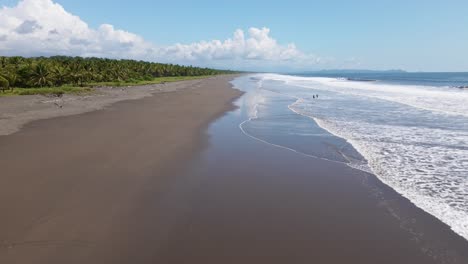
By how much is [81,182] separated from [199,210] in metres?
3.72

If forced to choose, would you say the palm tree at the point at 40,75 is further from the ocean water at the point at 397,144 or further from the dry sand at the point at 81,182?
the ocean water at the point at 397,144

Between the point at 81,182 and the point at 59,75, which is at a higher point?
the point at 59,75

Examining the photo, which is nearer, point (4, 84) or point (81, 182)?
point (81, 182)

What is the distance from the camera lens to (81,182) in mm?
9609

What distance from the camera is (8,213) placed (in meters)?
7.45

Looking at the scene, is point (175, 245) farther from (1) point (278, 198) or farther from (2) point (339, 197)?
(2) point (339, 197)

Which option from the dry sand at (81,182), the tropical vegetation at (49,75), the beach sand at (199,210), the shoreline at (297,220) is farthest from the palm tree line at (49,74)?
the shoreline at (297,220)

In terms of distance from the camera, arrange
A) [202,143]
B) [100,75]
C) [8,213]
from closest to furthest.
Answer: [8,213]
[202,143]
[100,75]

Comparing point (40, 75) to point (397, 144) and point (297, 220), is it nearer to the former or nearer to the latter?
point (397, 144)

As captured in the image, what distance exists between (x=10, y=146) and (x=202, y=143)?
24.0 ft

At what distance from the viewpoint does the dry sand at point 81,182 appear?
20.4 feet

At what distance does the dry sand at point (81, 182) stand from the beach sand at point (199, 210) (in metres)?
0.03

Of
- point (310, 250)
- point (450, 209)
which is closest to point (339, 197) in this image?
point (450, 209)

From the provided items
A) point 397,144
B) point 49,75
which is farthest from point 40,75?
point 397,144
